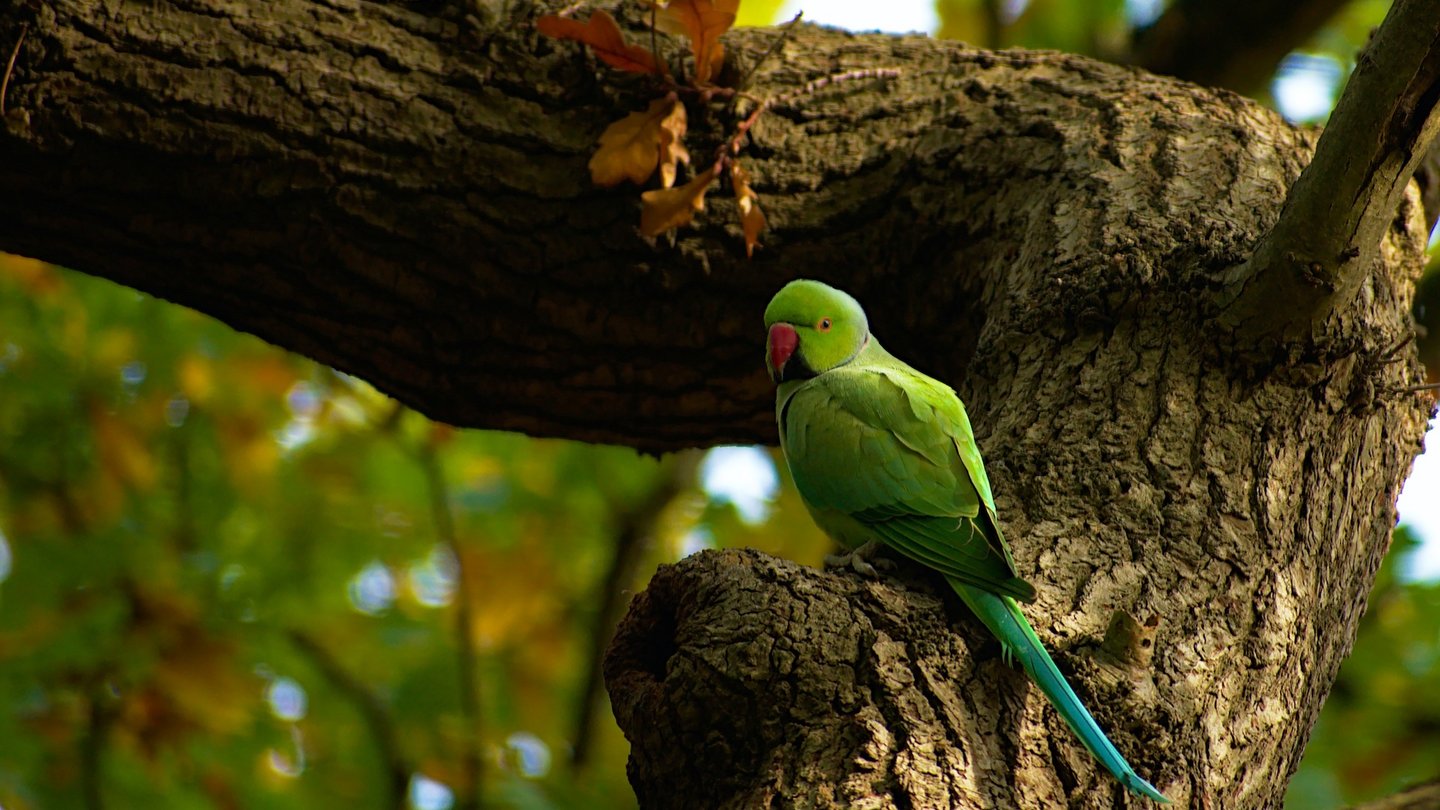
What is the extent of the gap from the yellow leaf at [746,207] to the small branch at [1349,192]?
51.7 inches

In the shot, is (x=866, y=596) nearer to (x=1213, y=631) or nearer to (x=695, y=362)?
(x=1213, y=631)

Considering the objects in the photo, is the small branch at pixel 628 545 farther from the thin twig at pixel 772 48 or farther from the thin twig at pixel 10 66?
the thin twig at pixel 10 66

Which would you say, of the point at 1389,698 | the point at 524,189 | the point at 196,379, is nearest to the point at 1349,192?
the point at 524,189

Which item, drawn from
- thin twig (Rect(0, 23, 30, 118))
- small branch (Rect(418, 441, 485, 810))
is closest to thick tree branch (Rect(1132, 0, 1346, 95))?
small branch (Rect(418, 441, 485, 810))

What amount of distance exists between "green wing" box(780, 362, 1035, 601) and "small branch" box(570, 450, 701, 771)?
2853mm

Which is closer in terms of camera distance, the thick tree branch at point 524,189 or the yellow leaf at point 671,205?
the thick tree branch at point 524,189

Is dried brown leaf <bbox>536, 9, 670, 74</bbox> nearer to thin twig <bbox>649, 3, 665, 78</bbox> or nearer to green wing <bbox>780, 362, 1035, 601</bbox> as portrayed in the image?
thin twig <bbox>649, 3, 665, 78</bbox>

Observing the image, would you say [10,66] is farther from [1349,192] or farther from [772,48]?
[1349,192]

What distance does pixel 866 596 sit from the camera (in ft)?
7.49

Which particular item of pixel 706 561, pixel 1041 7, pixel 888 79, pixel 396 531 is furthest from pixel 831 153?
pixel 396 531

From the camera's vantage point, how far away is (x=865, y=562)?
2.71 m

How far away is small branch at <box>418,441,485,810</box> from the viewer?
202 inches

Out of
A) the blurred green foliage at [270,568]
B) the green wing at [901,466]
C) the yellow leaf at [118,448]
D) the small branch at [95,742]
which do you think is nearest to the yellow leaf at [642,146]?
the green wing at [901,466]

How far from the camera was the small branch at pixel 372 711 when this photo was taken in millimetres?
5402
